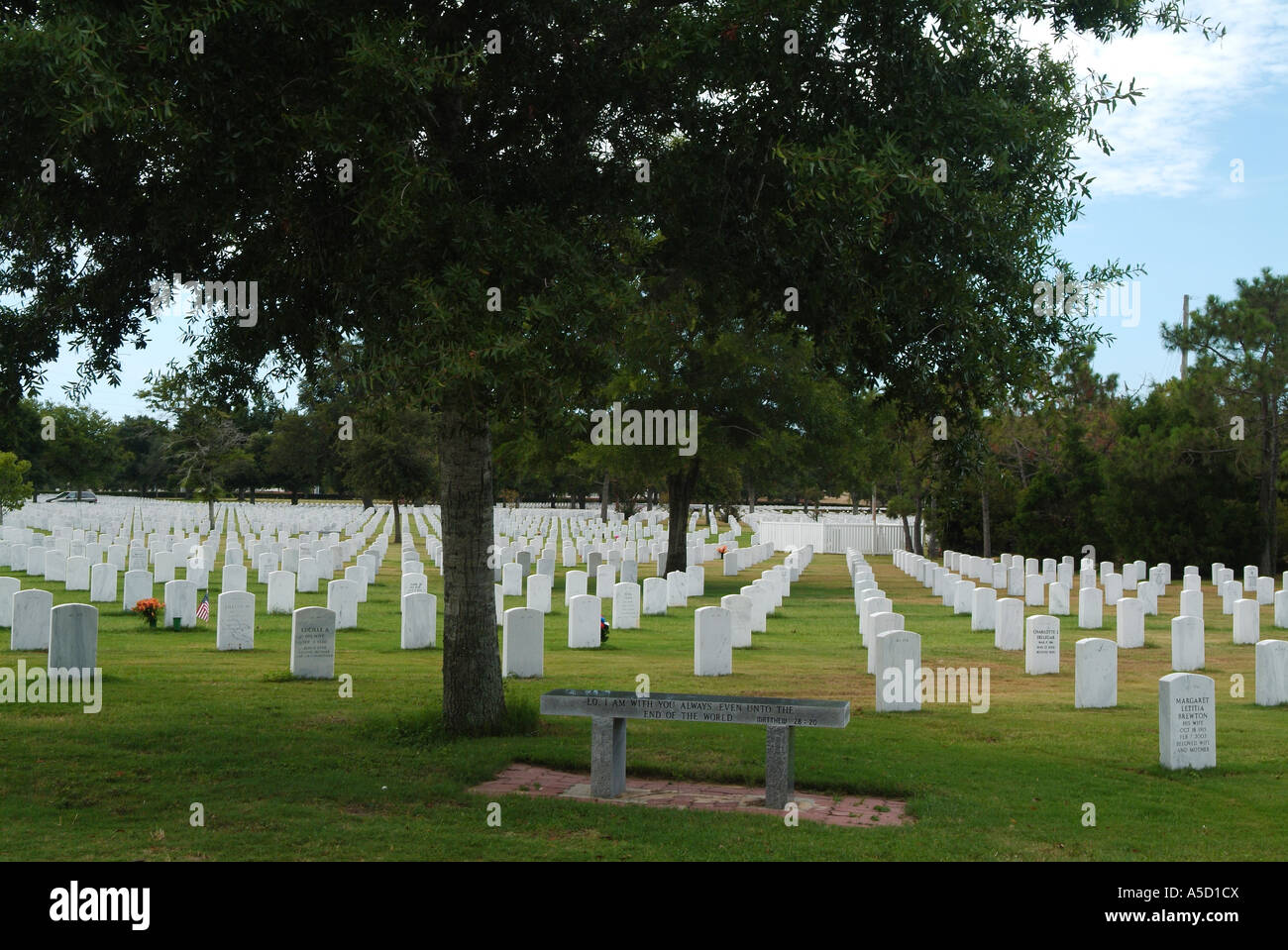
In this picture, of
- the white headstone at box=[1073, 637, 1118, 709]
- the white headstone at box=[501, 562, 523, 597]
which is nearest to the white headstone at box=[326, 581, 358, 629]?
the white headstone at box=[501, 562, 523, 597]

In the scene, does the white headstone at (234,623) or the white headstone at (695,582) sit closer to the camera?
the white headstone at (234,623)

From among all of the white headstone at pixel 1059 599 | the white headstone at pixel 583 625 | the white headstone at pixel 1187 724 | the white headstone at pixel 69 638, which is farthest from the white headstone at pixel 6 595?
the white headstone at pixel 1059 599

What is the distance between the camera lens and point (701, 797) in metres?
9.59

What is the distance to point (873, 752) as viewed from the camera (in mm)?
11125

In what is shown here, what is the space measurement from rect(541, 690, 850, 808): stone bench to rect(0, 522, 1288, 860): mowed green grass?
0.48m

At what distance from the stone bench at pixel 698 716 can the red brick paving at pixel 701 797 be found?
0.17m

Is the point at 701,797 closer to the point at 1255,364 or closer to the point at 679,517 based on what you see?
the point at 679,517

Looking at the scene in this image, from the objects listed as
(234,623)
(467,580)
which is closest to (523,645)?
(467,580)

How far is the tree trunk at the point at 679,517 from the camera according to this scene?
32.6 m

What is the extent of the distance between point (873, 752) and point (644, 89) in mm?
6367

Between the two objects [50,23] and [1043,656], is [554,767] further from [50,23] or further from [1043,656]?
[1043,656]

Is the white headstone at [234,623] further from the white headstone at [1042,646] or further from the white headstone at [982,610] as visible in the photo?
the white headstone at [982,610]

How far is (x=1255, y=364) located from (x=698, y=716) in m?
32.1

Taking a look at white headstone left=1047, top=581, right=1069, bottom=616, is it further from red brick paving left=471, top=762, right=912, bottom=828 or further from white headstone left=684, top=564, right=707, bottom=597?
red brick paving left=471, top=762, right=912, bottom=828
